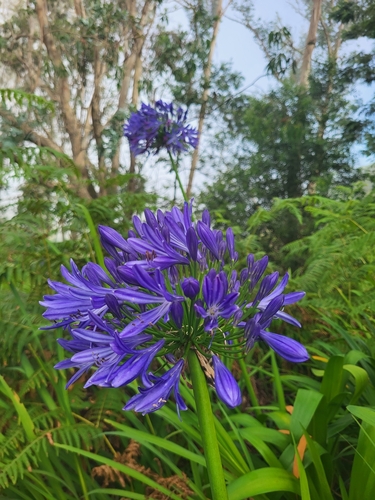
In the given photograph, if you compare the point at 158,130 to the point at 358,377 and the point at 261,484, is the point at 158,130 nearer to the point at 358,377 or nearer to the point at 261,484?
the point at 358,377

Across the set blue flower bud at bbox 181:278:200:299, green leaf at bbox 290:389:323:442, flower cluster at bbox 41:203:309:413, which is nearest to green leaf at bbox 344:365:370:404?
green leaf at bbox 290:389:323:442

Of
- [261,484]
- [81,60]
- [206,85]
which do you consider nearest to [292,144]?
[206,85]

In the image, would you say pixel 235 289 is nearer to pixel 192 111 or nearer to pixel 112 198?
pixel 112 198

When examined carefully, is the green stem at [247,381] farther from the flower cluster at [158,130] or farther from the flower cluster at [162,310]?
the flower cluster at [158,130]

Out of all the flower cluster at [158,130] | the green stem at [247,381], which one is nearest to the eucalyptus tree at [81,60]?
the flower cluster at [158,130]

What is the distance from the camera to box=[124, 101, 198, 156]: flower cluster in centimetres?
344

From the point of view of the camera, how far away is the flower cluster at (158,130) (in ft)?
11.3

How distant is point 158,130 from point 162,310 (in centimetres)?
288

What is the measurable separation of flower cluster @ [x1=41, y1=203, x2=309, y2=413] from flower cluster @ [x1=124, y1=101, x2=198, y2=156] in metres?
2.61

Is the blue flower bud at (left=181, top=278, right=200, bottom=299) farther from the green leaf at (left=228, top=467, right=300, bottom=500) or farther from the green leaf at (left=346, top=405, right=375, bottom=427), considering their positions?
the green leaf at (left=228, top=467, right=300, bottom=500)

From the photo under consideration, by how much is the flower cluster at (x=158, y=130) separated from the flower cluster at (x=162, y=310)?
261 cm

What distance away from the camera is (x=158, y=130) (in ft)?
11.3

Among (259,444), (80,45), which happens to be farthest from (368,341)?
(80,45)

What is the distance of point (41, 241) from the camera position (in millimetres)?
2078
